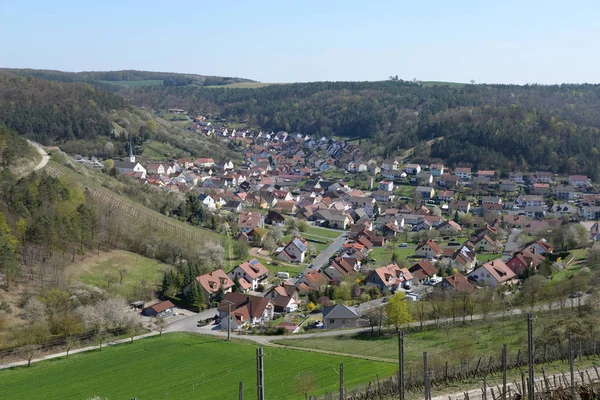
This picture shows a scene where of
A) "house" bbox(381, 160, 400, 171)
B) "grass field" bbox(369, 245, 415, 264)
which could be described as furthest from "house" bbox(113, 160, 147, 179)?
"grass field" bbox(369, 245, 415, 264)

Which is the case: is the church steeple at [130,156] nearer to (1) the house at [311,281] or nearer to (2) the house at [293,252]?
(2) the house at [293,252]

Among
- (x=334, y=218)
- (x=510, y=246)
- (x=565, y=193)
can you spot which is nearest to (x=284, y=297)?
(x=510, y=246)

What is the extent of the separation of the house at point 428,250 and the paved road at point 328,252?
5761 millimetres

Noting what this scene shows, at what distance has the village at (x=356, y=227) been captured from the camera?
32.5 meters

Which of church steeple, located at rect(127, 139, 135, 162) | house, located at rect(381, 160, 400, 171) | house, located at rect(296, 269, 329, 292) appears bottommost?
house, located at rect(296, 269, 329, 292)

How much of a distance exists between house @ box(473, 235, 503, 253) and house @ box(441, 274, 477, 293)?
1013cm

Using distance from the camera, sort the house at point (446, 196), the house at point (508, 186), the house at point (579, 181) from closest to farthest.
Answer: the house at point (446, 196) < the house at point (508, 186) < the house at point (579, 181)

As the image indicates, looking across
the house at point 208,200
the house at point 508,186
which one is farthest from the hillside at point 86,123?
the house at point 508,186

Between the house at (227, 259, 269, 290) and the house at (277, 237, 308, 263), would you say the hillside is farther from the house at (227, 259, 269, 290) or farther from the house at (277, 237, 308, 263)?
the house at (227, 259, 269, 290)

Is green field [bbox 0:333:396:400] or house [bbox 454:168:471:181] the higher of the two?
house [bbox 454:168:471:181]

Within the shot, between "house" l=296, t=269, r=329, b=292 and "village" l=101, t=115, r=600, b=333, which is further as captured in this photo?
"house" l=296, t=269, r=329, b=292

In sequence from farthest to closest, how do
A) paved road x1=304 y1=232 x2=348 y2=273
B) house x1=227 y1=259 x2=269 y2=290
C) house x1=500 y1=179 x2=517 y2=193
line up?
house x1=500 y1=179 x2=517 y2=193 < paved road x1=304 y1=232 x2=348 y2=273 < house x1=227 y1=259 x2=269 y2=290

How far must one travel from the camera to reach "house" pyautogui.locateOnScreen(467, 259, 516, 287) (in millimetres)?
34656

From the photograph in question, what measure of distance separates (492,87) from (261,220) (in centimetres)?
9218
